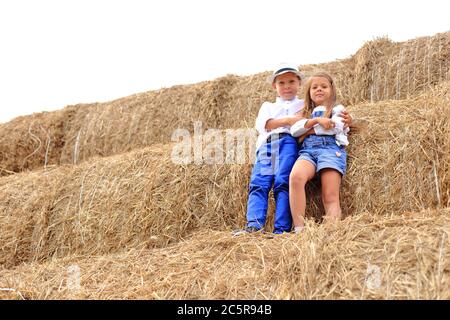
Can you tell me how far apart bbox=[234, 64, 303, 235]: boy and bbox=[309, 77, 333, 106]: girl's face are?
16cm

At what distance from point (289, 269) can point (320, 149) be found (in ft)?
4.13

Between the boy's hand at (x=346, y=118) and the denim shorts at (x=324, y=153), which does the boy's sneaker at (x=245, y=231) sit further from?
the boy's hand at (x=346, y=118)

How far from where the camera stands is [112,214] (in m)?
3.94

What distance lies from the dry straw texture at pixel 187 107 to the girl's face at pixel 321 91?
946mm

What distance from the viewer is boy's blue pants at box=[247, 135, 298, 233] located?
11.0 feet

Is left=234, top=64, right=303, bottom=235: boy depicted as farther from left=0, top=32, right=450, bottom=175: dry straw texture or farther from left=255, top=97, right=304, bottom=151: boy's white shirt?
left=0, top=32, right=450, bottom=175: dry straw texture

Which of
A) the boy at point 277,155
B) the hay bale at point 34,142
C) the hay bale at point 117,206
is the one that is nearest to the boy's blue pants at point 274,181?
the boy at point 277,155

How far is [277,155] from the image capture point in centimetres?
361

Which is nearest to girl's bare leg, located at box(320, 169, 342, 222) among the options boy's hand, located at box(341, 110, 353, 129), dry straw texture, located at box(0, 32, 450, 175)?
boy's hand, located at box(341, 110, 353, 129)

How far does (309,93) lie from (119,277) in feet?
5.59

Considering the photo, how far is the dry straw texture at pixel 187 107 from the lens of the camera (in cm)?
493

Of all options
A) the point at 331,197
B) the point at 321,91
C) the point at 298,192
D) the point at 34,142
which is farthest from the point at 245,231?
the point at 34,142
